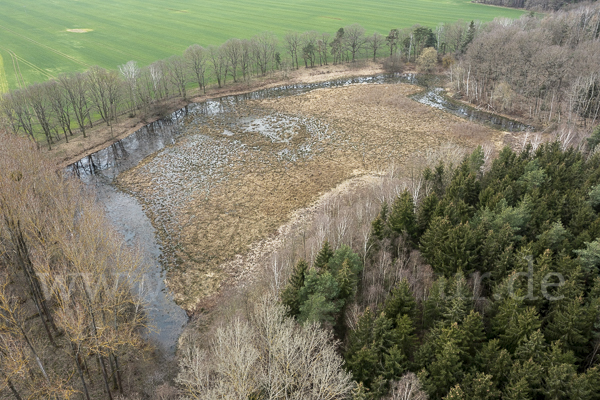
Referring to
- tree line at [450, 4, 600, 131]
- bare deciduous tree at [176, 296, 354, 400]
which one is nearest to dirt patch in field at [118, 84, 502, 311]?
tree line at [450, 4, 600, 131]

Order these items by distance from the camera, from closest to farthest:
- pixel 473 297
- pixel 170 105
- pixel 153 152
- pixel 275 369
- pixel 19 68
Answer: pixel 275 369, pixel 473 297, pixel 153 152, pixel 170 105, pixel 19 68

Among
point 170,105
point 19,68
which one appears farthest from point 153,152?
point 19,68

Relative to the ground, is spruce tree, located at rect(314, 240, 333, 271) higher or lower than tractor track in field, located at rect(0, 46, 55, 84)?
lower

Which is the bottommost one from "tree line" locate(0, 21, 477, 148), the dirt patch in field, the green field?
the dirt patch in field

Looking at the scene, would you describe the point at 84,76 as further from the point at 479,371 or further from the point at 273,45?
the point at 479,371

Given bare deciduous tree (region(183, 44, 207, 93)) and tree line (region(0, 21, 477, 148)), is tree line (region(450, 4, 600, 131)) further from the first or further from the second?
bare deciduous tree (region(183, 44, 207, 93))

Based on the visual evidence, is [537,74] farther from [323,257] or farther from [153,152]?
[153,152]
